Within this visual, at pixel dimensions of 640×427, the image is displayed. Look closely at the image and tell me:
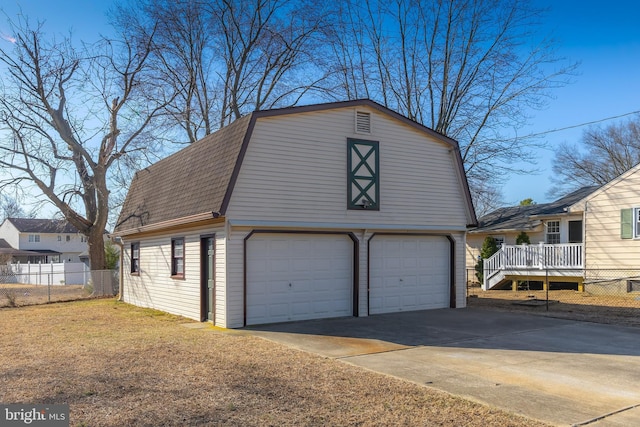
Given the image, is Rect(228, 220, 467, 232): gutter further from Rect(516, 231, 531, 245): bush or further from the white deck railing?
Rect(516, 231, 531, 245): bush

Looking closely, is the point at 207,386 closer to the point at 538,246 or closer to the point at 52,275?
the point at 538,246

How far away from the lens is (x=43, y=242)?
59875 mm

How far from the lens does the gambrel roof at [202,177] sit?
42.2 ft

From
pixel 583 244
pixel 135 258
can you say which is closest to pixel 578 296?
pixel 583 244

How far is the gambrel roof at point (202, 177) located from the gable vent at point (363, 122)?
25 centimetres

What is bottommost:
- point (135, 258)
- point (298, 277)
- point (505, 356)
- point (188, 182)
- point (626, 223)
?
point (505, 356)

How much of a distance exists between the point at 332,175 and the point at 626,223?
12917mm

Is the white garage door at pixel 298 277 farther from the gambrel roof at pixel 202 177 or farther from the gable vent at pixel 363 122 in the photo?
the gable vent at pixel 363 122

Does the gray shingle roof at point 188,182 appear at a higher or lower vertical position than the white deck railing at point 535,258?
higher

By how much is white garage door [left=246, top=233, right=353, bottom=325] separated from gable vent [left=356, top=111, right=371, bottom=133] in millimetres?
2973

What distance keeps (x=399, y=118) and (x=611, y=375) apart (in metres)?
9.13

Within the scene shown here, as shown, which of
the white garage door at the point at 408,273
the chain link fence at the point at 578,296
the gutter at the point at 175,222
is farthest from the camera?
the chain link fence at the point at 578,296

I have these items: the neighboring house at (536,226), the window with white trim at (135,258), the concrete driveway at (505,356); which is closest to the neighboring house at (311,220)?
the concrete driveway at (505,356)

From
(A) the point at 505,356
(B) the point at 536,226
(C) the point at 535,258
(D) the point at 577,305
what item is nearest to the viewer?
(A) the point at 505,356
